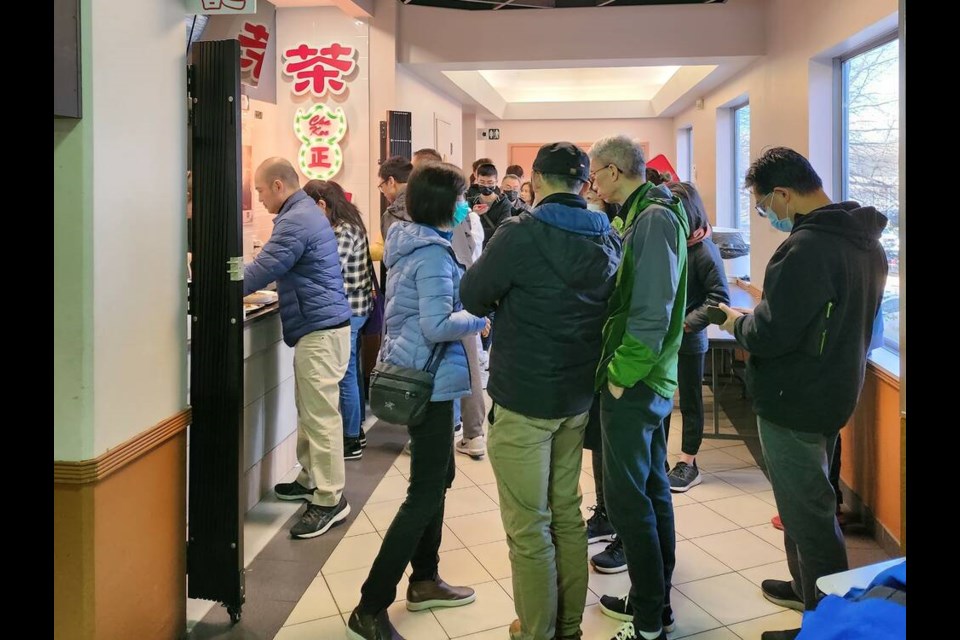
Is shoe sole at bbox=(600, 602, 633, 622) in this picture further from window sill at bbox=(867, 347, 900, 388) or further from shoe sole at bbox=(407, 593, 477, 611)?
window sill at bbox=(867, 347, 900, 388)

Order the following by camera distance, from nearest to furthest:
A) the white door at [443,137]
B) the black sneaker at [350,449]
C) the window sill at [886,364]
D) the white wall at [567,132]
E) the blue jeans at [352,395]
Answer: the window sill at [886,364] → the blue jeans at [352,395] → the black sneaker at [350,449] → the white door at [443,137] → the white wall at [567,132]

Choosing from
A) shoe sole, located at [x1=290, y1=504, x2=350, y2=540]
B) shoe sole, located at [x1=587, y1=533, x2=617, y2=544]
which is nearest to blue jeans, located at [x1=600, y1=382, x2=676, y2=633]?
shoe sole, located at [x1=587, y1=533, x2=617, y2=544]

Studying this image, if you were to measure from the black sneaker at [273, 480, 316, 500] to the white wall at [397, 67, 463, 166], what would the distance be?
3091 millimetres

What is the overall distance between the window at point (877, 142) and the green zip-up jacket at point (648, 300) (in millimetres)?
1590

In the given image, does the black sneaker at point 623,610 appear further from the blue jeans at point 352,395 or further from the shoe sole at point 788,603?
the blue jeans at point 352,395

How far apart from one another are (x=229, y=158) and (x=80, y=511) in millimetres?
1047

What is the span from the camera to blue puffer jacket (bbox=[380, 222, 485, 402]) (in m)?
2.09

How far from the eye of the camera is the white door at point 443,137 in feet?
22.3

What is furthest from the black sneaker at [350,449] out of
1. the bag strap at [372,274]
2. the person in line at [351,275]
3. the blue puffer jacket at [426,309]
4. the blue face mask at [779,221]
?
the blue face mask at [779,221]

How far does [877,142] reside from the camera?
3.72 metres

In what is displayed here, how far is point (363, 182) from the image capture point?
17.1 ft
